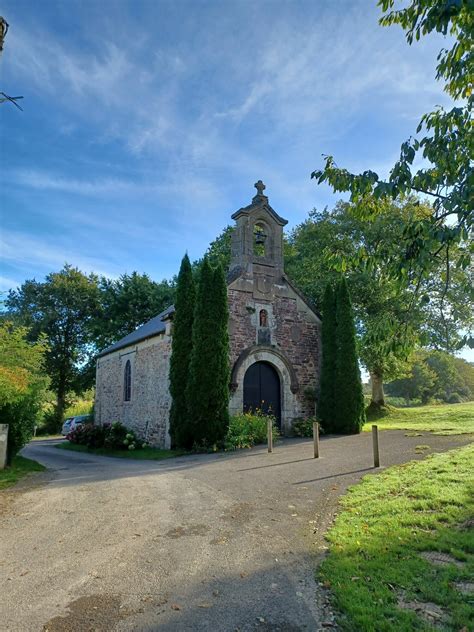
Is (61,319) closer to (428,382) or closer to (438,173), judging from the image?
(438,173)

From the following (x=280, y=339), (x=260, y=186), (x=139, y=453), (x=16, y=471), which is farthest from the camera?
(x=260, y=186)

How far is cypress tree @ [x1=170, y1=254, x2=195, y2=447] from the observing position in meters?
14.8

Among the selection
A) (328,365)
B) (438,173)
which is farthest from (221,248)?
(438,173)

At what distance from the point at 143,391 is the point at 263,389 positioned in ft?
17.8

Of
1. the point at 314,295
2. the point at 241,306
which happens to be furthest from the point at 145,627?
the point at 314,295

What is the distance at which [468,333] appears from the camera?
385cm

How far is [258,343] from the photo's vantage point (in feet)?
56.7

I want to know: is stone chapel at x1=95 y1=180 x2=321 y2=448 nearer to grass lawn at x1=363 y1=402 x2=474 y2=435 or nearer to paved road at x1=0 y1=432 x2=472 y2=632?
grass lawn at x1=363 y1=402 x2=474 y2=435

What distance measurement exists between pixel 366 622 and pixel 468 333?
2.43m

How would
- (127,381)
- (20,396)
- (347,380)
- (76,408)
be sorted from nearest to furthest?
(20,396), (347,380), (127,381), (76,408)

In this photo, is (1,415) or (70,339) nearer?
(1,415)

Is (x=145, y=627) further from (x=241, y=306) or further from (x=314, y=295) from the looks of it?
(x=314, y=295)

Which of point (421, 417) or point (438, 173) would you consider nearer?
point (438, 173)

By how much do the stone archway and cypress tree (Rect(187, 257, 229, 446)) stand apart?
1543 mm
